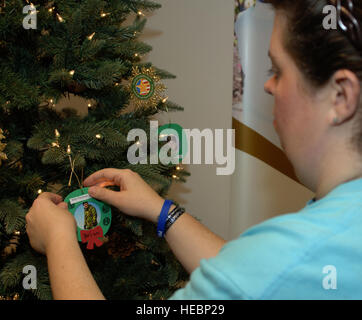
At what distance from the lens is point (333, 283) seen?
0.45m

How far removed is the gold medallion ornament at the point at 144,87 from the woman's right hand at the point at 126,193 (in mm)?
227

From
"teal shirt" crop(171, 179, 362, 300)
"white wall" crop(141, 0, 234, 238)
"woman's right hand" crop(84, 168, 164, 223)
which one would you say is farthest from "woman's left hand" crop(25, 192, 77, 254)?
"white wall" crop(141, 0, 234, 238)

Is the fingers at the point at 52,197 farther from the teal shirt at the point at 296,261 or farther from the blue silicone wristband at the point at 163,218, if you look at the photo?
the teal shirt at the point at 296,261

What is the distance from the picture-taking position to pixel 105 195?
0.82m

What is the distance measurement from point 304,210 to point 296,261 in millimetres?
96

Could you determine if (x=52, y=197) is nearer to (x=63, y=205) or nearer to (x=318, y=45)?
(x=63, y=205)

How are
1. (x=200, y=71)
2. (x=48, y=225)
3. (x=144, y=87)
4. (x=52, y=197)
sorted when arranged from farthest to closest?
(x=200, y=71) → (x=144, y=87) → (x=52, y=197) → (x=48, y=225)

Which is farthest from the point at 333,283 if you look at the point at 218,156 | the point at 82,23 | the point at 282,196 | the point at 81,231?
the point at 218,156

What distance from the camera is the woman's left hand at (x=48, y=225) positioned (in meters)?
0.66

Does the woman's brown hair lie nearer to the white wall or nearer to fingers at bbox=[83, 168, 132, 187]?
fingers at bbox=[83, 168, 132, 187]

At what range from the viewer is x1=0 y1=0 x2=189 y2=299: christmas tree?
0.80m

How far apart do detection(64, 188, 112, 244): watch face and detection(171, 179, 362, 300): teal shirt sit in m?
0.41

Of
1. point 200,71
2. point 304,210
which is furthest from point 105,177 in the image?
point 200,71

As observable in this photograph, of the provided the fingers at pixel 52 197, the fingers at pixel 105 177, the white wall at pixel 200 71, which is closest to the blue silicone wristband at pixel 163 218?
the fingers at pixel 105 177
